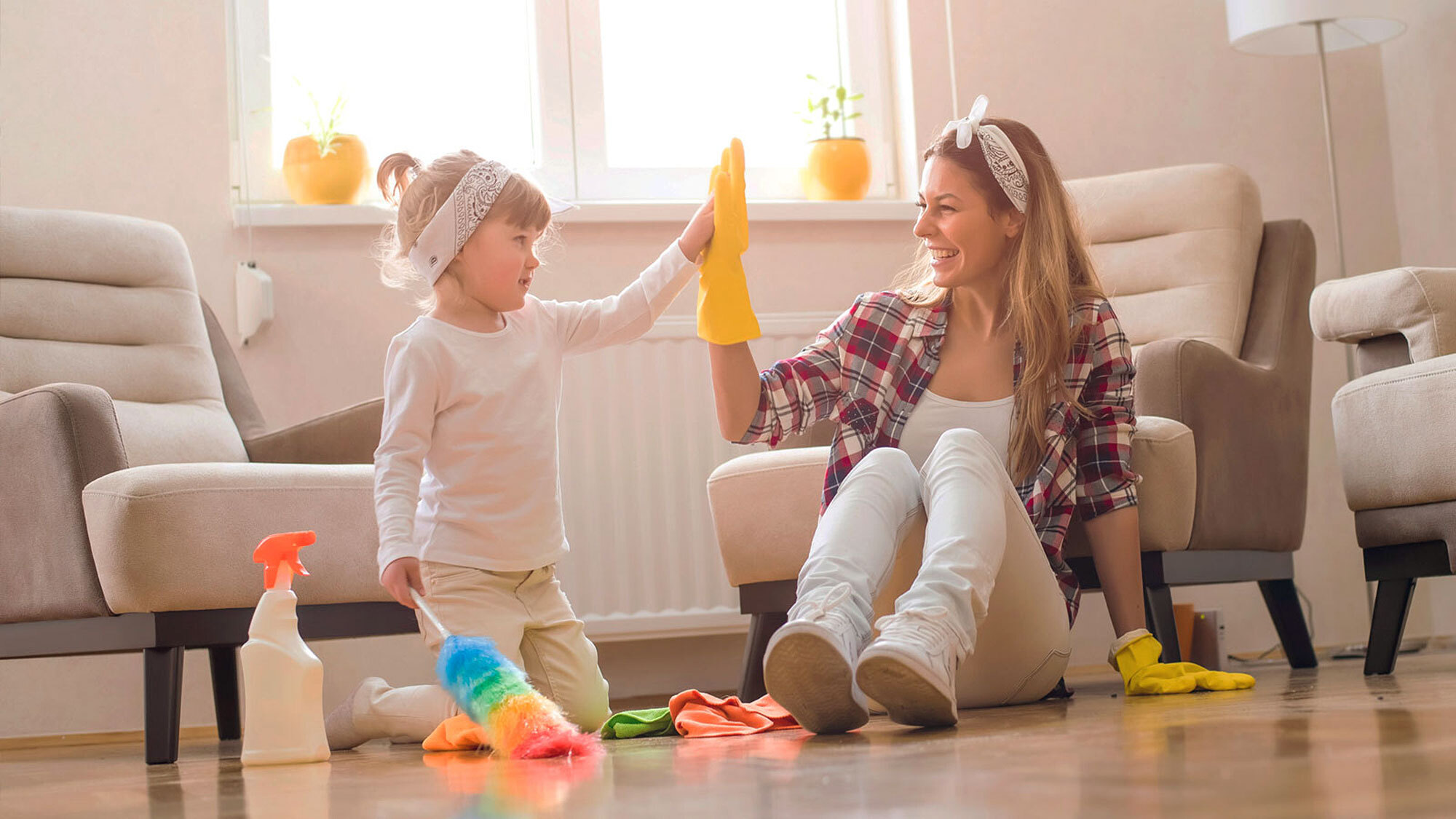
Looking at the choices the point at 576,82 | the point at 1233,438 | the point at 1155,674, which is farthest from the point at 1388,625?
the point at 576,82

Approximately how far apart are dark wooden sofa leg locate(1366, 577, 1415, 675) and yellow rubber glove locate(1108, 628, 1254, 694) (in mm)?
333

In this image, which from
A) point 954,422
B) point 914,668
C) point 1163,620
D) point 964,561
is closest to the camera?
point 914,668

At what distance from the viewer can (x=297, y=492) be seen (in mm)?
1861

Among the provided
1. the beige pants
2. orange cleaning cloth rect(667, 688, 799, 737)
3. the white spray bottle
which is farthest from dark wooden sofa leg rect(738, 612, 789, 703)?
the white spray bottle

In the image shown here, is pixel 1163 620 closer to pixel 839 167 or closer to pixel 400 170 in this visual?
pixel 400 170

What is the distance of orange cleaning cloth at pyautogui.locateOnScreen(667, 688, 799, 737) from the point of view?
1416 millimetres

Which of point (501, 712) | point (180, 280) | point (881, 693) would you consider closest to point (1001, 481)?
point (881, 693)

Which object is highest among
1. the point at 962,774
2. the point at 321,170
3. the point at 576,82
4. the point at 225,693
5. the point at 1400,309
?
the point at 576,82

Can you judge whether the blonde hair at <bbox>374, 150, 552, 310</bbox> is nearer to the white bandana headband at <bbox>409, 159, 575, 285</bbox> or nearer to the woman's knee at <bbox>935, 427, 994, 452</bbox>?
the white bandana headband at <bbox>409, 159, 575, 285</bbox>

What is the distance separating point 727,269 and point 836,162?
5.37 feet

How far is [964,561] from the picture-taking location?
49.8 inches

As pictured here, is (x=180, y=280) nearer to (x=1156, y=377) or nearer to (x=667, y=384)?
(x=667, y=384)

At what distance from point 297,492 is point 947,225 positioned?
3.01 ft

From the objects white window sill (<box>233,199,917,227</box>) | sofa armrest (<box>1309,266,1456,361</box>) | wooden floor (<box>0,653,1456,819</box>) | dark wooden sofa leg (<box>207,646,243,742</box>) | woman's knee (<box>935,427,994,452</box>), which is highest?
white window sill (<box>233,199,917,227</box>)
